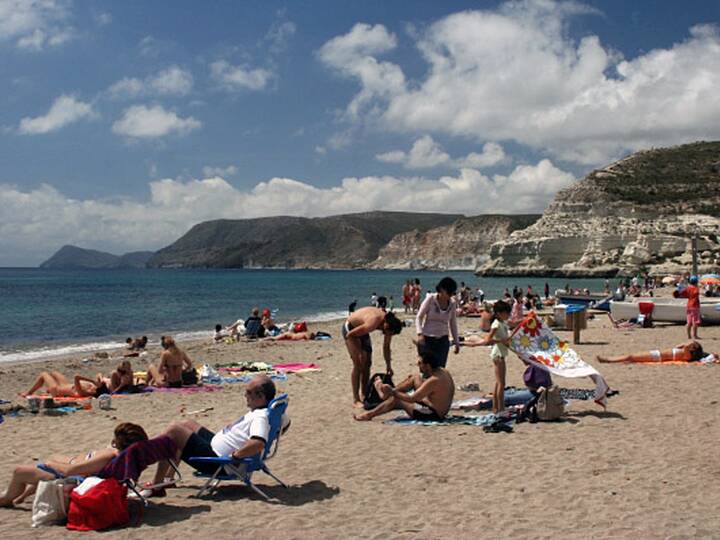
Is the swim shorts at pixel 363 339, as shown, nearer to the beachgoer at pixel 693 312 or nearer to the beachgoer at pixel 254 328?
the beachgoer at pixel 693 312

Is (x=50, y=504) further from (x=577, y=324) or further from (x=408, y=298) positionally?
(x=408, y=298)

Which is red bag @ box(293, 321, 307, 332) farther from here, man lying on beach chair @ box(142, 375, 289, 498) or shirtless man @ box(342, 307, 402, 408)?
man lying on beach chair @ box(142, 375, 289, 498)

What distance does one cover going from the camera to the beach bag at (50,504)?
473cm

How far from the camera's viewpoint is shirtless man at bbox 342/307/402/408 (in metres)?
8.14

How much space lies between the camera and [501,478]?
18.6ft

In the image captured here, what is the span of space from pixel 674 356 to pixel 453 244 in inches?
6191

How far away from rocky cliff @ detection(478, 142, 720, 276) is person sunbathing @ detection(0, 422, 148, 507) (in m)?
73.7

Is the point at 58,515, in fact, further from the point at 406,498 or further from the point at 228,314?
the point at 228,314

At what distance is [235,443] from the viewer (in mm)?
5262

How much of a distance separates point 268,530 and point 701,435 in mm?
4759

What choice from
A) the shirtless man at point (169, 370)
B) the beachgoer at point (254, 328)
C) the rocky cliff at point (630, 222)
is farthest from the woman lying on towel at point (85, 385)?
the rocky cliff at point (630, 222)

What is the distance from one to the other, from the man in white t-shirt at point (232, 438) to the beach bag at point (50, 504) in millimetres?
688

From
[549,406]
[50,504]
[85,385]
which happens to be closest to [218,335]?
[85,385]

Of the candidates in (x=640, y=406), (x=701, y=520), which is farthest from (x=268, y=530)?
(x=640, y=406)
